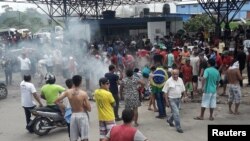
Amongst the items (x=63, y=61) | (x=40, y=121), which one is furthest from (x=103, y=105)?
(x=63, y=61)

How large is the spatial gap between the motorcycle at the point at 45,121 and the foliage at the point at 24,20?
49.5 meters

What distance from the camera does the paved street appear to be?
954 centimetres

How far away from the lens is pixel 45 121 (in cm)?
996

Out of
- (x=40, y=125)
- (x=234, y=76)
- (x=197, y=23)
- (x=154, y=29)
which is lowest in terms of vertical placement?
(x=40, y=125)

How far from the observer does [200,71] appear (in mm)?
14055

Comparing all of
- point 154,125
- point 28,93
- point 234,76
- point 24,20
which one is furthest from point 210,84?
point 24,20

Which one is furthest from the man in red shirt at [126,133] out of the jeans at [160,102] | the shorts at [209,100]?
the shorts at [209,100]

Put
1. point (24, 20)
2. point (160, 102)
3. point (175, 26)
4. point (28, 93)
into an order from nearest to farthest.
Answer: point (28, 93) → point (160, 102) → point (175, 26) → point (24, 20)

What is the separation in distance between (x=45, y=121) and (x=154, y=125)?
9.43 feet

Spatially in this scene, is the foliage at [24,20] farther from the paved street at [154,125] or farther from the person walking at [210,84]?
the person walking at [210,84]

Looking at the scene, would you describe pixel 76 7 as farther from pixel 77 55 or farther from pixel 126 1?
pixel 77 55

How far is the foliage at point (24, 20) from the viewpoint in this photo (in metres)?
60.2

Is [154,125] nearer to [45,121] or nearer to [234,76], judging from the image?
[234,76]

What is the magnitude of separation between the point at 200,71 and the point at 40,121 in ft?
21.3
